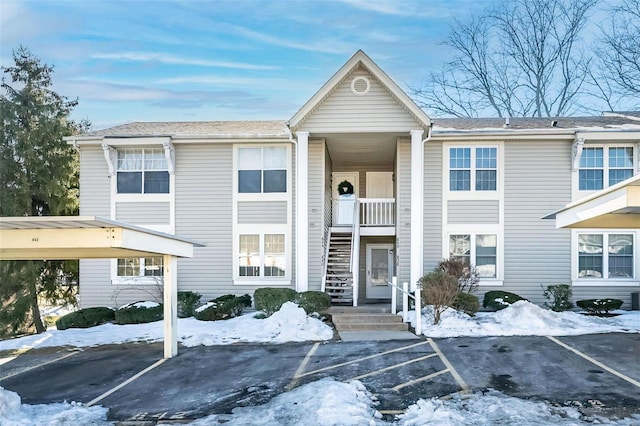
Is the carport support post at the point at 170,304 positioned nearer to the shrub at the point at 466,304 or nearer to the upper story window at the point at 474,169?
the shrub at the point at 466,304

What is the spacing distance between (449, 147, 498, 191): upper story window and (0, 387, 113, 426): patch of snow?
502 inches

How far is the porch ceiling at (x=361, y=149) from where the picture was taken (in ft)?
52.6

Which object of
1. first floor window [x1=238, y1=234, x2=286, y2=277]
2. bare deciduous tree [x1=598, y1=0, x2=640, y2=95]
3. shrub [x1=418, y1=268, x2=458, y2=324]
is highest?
bare deciduous tree [x1=598, y1=0, x2=640, y2=95]

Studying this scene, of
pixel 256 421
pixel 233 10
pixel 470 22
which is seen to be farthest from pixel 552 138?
pixel 470 22

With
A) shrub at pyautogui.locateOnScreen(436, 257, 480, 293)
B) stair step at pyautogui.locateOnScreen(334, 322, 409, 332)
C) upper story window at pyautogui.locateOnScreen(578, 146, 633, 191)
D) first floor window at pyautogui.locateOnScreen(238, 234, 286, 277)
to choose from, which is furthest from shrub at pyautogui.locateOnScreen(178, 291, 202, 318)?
upper story window at pyautogui.locateOnScreen(578, 146, 633, 191)

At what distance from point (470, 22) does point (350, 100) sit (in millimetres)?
22016

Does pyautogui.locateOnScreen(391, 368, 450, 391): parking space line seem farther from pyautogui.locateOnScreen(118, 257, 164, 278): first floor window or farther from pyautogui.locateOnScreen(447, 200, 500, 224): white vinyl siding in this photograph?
pyautogui.locateOnScreen(118, 257, 164, 278): first floor window

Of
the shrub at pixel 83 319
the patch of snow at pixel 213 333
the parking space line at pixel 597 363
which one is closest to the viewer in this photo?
the parking space line at pixel 597 363

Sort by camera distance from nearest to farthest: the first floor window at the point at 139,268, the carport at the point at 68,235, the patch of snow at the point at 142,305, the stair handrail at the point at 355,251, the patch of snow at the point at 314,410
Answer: the patch of snow at the point at 314,410 → the carport at the point at 68,235 → the stair handrail at the point at 355,251 → the patch of snow at the point at 142,305 → the first floor window at the point at 139,268

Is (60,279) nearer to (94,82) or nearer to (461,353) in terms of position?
(94,82)

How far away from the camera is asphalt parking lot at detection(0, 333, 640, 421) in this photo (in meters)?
7.56

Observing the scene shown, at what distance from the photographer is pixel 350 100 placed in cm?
1539

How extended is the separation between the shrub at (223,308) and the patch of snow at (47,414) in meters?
7.15

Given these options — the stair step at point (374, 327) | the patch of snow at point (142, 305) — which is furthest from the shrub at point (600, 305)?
the patch of snow at point (142, 305)
